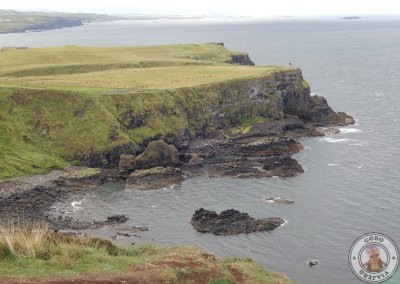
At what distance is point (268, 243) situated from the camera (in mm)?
64875

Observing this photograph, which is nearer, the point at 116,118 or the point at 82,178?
the point at 82,178

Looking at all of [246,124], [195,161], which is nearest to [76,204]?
[195,161]

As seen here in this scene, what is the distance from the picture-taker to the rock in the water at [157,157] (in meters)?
93.8

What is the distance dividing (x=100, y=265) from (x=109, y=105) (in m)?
72.8

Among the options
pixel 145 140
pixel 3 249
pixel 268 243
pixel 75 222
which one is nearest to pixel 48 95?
pixel 145 140

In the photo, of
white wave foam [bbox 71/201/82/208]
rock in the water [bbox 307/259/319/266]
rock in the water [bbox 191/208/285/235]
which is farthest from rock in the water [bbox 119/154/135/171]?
rock in the water [bbox 307/259/319/266]

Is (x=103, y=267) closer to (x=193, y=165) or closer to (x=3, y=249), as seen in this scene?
(x=3, y=249)

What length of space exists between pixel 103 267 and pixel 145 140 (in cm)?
6735

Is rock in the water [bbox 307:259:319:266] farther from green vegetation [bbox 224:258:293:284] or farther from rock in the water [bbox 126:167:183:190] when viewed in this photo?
rock in the water [bbox 126:167:183:190]

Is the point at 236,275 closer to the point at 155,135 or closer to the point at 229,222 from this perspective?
the point at 229,222

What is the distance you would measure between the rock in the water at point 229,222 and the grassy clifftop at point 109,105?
3065cm

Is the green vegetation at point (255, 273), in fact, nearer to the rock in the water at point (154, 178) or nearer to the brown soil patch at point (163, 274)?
the brown soil patch at point (163, 274)

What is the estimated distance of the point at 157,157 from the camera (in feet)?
312

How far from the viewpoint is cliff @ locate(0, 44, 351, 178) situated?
9638 centimetres
